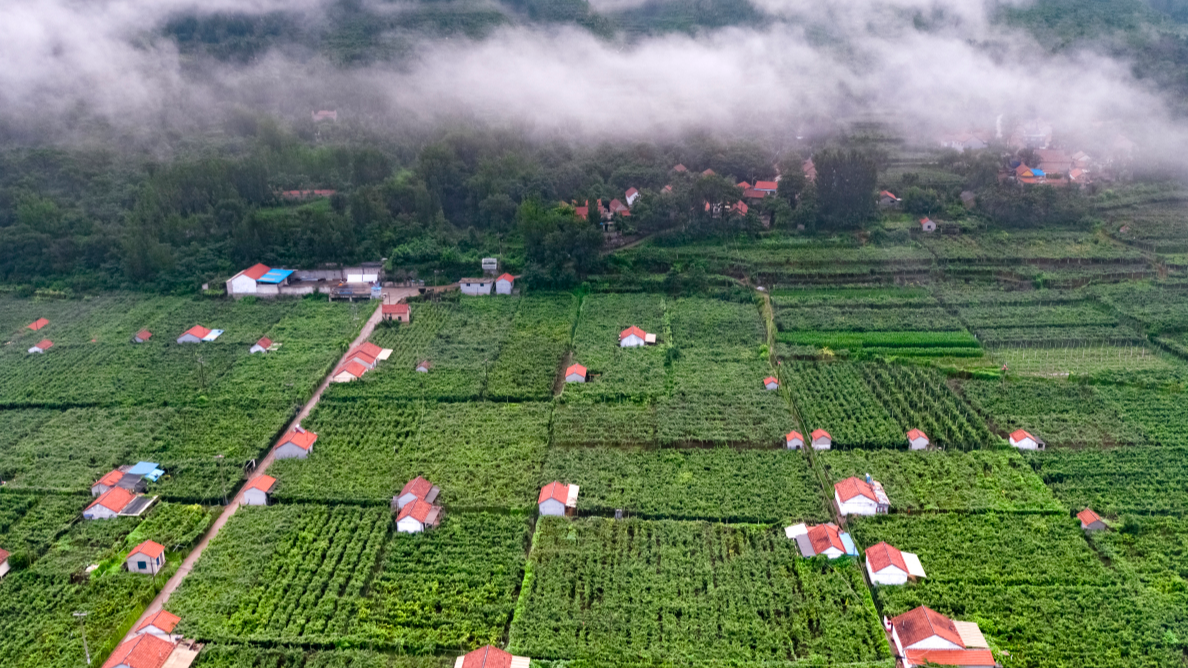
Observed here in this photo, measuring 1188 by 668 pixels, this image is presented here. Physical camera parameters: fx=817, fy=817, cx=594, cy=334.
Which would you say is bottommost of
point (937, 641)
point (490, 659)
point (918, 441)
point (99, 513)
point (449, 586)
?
point (99, 513)

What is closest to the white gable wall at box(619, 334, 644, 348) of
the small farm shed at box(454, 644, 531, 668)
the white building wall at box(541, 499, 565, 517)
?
the white building wall at box(541, 499, 565, 517)

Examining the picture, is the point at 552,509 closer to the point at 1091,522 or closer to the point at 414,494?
the point at 414,494

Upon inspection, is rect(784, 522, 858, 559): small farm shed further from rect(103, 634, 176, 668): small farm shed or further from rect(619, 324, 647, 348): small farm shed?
rect(103, 634, 176, 668): small farm shed

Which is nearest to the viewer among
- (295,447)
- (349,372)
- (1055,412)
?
(295,447)

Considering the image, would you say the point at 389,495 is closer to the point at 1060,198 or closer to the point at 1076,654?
the point at 1076,654

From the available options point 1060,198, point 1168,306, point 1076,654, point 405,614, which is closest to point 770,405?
point 1076,654

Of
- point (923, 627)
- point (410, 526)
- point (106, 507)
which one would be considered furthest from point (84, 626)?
point (923, 627)

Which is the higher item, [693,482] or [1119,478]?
[1119,478]

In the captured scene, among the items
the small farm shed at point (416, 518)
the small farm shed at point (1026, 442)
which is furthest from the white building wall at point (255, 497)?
the small farm shed at point (1026, 442)
